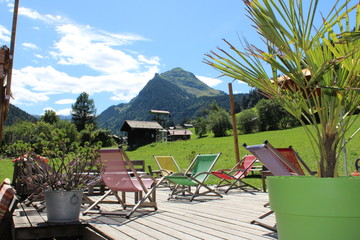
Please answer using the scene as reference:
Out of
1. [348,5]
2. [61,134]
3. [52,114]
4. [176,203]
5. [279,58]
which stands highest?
[52,114]

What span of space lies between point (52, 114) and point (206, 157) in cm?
7786

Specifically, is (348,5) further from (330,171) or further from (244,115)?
(244,115)

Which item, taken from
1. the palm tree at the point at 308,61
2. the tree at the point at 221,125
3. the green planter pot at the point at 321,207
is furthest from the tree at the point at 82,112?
the green planter pot at the point at 321,207

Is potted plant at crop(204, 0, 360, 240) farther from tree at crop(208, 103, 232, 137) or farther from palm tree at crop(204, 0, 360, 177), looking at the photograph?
tree at crop(208, 103, 232, 137)

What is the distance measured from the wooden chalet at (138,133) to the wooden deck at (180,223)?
44.0 metres

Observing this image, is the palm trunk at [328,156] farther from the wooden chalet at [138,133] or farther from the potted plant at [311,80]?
the wooden chalet at [138,133]

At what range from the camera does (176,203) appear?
5.59m

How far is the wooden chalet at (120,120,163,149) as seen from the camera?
49844 millimetres

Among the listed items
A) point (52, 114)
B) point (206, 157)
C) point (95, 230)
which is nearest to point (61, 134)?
point (95, 230)

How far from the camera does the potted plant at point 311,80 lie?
5.60ft

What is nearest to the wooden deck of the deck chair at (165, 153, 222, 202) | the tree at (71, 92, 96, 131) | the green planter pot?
the deck chair at (165, 153, 222, 202)

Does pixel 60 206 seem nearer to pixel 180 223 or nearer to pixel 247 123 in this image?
pixel 180 223

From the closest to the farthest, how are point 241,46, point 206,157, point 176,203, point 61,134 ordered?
point 241,46 → point 61,134 → point 176,203 → point 206,157

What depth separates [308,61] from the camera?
199 cm
